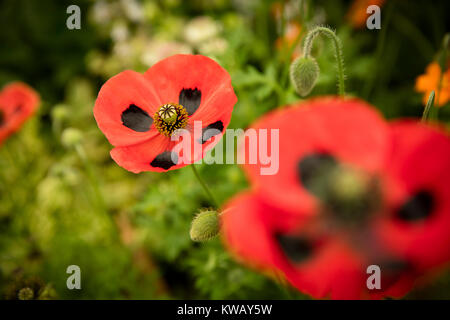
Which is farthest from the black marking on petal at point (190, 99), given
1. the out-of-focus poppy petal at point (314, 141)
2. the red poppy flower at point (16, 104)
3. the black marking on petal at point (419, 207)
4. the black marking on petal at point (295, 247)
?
the red poppy flower at point (16, 104)

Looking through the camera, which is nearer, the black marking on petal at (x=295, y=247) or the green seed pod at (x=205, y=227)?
the black marking on petal at (x=295, y=247)

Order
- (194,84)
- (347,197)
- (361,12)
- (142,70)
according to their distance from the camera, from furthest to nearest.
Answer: (142,70), (361,12), (194,84), (347,197)

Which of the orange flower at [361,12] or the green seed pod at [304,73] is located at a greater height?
the orange flower at [361,12]

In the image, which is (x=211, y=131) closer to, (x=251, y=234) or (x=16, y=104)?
(x=251, y=234)

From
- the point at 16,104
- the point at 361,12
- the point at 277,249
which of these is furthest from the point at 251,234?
the point at 361,12

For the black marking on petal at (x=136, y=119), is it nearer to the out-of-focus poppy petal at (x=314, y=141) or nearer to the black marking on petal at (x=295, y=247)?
the out-of-focus poppy petal at (x=314, y=141)

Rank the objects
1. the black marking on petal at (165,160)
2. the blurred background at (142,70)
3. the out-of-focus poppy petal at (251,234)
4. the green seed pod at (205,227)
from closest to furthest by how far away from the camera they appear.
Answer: the out-of-focus poppy petal at (251,234), the green seed pod at (205,227), the black marking on petal at (165,160), the blurred background at (142,70)

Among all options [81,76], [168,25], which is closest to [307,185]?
[168,25]

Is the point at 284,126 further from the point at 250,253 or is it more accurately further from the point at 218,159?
the point at 218,159
